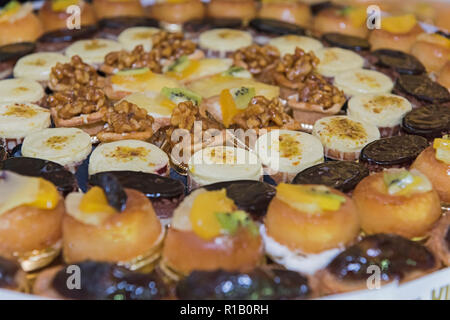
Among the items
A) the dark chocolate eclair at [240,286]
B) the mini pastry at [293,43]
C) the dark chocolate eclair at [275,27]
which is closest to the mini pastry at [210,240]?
the dark chocolate eclair at [240,286]

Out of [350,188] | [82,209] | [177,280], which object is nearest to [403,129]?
[350,188]

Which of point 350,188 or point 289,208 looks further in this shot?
point 350,188

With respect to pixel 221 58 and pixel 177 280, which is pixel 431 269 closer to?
pixel 177 280

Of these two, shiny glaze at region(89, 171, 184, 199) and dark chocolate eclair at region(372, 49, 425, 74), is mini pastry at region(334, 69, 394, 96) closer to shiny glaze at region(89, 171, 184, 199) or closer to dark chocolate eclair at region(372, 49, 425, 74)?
dark chocolate eclair at region(372, 49, 425, 74)

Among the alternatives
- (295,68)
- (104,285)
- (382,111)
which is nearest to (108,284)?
(104,285)
